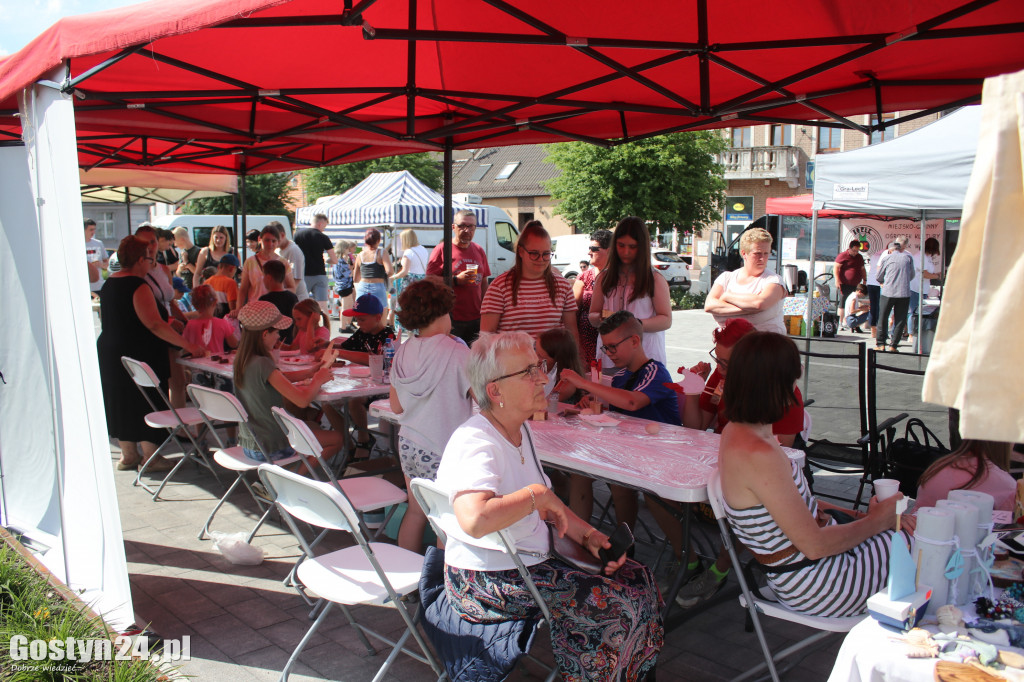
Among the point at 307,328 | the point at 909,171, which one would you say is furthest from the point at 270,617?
the point at 909,171

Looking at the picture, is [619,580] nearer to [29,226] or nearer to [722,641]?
[722,641]

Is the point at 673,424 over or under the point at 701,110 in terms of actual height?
under

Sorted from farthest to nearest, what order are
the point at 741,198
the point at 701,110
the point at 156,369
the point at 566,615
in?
the point at 741,198 < the point at 156,369 < the point at 701,110 < the point at 566,615

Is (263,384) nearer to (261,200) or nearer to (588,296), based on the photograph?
(588,296)

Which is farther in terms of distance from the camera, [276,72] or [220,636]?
[276,72]

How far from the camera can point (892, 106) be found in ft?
14.6

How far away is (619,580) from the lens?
254cm

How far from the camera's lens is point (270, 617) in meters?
3.43

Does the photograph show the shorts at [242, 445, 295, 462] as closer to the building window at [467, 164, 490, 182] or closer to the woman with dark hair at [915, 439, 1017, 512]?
the woman with dark hair at [915, 439, 1017, 512]

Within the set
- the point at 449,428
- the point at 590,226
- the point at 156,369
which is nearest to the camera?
the point at 449,428

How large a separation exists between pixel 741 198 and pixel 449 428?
30.3m

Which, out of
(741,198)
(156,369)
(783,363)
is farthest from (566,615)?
(741,198)

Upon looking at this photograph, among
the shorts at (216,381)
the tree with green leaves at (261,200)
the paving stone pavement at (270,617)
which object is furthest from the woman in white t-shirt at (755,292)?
the tree with green leaves at (261,200)

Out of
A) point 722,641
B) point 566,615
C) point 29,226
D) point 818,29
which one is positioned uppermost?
point 818,29
